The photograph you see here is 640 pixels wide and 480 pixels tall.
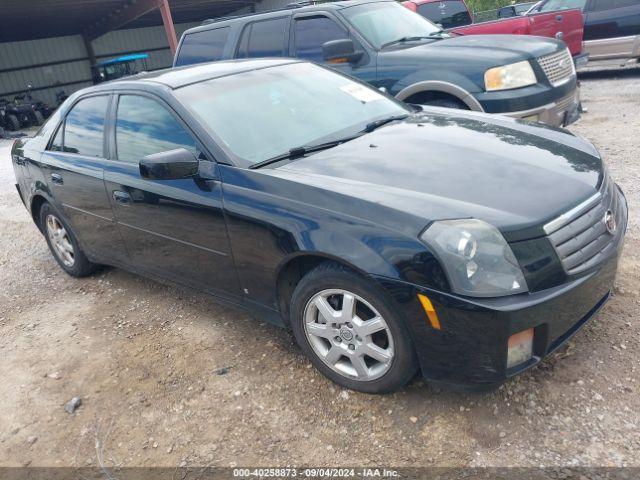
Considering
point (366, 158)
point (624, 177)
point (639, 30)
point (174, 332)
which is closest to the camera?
point (366, 158)

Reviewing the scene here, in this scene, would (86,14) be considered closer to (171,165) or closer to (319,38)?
(319,38)

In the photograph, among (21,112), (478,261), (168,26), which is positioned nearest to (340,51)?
(478,261)

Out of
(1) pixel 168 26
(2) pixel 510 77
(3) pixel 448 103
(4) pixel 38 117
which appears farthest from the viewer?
(4) pixel 38 117

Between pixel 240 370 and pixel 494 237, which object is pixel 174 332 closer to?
pixel 240 370

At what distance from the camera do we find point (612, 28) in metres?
9.48

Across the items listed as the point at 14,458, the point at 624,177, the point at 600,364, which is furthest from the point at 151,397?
the point at 624,177

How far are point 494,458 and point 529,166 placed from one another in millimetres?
1390

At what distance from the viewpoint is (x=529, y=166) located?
2629 millimetres

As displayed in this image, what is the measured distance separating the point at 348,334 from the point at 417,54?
3764 millimetres

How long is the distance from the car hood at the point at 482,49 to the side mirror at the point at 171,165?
3.29m

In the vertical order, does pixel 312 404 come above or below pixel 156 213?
below

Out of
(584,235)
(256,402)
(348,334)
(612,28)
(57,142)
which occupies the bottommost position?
(256,402)

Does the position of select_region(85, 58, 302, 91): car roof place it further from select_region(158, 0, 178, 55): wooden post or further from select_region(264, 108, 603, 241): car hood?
select_region(158, 0, 178, 55): wooden post

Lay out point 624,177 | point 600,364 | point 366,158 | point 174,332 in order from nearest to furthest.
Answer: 1. point 600,364
2. point 366,158
3. point 174,332
4. point 624,177
